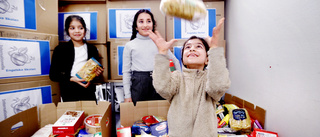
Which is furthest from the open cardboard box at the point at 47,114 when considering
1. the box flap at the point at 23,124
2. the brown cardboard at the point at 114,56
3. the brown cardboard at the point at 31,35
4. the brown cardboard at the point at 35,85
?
the brown cardboard at the point at 31,35

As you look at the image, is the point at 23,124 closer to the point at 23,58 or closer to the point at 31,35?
the point at 23,58

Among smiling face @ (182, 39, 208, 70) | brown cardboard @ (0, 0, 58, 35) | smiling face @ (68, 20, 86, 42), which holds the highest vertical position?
brown cardboard @ (0, 0, 58, 35)

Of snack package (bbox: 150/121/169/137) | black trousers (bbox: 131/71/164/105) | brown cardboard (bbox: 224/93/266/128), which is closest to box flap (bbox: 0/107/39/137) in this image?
black trousers (bbox: 131/71/164/105)

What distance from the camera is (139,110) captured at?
1.11m

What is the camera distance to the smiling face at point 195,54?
78cm

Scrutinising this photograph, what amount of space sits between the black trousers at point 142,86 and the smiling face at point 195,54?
0.51 meters

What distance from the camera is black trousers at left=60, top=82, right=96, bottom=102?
1.36m

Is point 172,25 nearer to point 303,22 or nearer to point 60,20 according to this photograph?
point 303,22

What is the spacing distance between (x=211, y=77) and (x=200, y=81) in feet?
0.34

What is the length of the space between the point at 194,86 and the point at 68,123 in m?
0.83

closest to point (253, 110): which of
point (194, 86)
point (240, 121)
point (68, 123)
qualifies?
point (240, 121)

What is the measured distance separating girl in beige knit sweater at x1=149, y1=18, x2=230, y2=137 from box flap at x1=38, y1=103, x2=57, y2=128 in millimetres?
872

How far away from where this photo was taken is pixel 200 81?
0.79 metres

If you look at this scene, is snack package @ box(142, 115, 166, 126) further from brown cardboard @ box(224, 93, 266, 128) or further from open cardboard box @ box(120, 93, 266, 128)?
brown cardboard @ box(224, 93, 266, 128)
